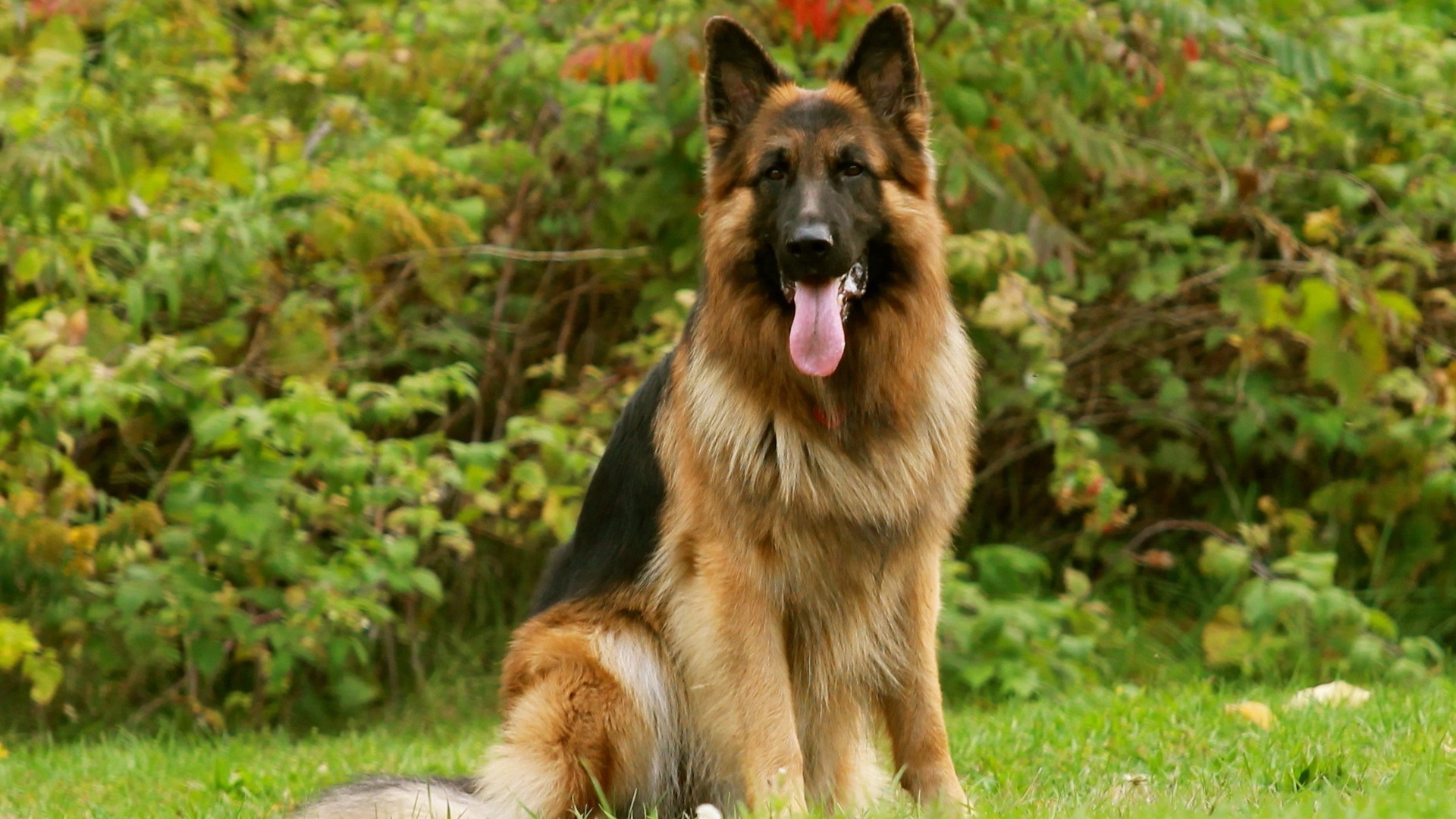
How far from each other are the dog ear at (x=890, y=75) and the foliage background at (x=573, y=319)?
217cm

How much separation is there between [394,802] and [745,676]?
1.03 metres

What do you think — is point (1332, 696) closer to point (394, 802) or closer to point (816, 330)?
point (816, 330)

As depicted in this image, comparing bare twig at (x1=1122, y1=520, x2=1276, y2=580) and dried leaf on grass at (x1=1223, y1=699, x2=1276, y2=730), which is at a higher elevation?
dried leaf on grass at (x1=1223, y1=699, x2=1276, y2=730)

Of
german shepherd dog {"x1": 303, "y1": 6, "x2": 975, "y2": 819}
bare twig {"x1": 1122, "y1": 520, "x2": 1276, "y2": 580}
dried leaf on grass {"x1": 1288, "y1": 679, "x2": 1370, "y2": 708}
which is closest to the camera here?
german shepherd dog {"x1": 303, "y1": 6, "x2": 975, "y2": 819}

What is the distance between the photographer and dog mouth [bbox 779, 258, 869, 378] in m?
3.99

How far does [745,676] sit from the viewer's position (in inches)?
155

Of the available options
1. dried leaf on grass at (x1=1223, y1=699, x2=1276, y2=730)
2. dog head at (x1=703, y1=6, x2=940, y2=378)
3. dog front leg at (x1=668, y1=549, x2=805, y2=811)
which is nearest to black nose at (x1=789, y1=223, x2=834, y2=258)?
dog head at (x1=703, y1=6, x2=940, y2=378)

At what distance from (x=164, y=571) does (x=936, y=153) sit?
3.65 meters

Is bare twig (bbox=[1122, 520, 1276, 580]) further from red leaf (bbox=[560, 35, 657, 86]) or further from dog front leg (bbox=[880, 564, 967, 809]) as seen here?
red leaf (bbox=[560, 35, 657, 86])

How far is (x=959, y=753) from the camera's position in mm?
4953

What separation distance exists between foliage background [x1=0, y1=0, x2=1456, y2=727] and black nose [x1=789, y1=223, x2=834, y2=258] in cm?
253

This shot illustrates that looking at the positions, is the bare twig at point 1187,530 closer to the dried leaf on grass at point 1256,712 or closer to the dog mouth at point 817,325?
the dried leaf on grass at point 1256,712

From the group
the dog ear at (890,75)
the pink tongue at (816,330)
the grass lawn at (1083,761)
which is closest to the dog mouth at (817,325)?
the pink tongue at (816,330)

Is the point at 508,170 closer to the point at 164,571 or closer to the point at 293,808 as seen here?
the point at 164,571
